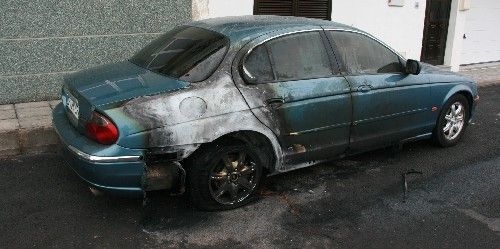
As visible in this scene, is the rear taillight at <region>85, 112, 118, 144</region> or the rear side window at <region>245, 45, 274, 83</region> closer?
the rear taillight at <region>85, 112, 118, 144</region>

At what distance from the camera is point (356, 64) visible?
4.44 meters

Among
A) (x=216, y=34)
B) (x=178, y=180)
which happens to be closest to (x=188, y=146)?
(x=178, y=180)

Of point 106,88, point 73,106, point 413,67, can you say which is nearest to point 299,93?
point 413,67

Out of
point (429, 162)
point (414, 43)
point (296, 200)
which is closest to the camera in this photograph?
point (296, 200)

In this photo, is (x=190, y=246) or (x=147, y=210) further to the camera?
(x=147, y=210)

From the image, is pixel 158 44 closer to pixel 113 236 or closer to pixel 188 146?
pixel 188 146

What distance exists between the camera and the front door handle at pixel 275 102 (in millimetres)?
3828

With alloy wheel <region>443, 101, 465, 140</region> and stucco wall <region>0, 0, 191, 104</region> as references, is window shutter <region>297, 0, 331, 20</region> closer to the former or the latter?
stucco wall <region>0, 0, 191, 104</region>

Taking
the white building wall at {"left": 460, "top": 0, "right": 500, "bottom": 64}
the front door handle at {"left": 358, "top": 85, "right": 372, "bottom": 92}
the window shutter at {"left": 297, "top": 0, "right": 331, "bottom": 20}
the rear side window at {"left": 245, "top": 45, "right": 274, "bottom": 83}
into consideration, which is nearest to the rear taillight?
the rear side window at {"left": 245, "top": 45, "right": 274, "bottom": 83}

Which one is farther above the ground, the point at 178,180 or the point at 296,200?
the point at 178,180

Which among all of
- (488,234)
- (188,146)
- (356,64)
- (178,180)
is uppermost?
(356,64)

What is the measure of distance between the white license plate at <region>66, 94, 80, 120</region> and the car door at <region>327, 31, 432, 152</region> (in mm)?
2275

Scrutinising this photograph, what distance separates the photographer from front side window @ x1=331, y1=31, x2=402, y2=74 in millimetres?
4383

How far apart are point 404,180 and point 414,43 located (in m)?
6.27
